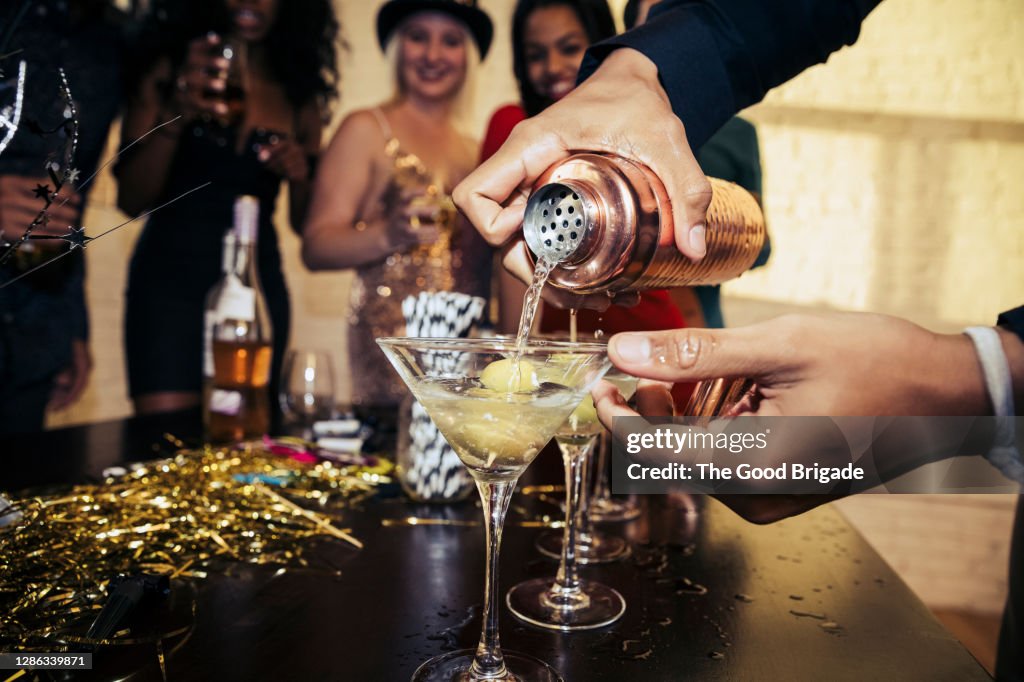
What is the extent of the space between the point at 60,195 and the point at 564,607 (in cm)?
207

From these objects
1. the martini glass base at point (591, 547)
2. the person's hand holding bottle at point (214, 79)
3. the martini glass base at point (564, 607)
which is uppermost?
the person's hand holding bottle at point (214, 79)

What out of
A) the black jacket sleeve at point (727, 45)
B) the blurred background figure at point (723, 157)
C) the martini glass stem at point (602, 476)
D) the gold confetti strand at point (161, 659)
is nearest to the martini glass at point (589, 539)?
the martini glass stem at point (602, 476)

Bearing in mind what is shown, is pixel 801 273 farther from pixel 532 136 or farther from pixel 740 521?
pixel 532 136

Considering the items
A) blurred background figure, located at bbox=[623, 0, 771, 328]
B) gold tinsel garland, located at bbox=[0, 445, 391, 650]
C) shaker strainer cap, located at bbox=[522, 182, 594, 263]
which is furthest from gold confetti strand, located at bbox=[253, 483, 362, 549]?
blurred background figure, located at bbox=[623, 0, 771, 328]

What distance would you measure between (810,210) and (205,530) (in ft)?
12.0

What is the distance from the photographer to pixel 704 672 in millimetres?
654

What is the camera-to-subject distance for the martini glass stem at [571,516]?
2.82ft

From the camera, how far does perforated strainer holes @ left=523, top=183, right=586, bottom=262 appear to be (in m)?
0.75

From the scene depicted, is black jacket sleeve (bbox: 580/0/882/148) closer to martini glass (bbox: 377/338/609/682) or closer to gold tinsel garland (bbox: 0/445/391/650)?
martini glass (bbox: 377/338/609/682)

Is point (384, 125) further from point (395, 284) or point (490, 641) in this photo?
point (490, 641)

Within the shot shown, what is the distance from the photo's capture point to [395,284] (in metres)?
2.74

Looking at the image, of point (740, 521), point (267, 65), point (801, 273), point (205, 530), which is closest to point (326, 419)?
point (205, 530)

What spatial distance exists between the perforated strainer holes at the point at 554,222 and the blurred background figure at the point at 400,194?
177cm

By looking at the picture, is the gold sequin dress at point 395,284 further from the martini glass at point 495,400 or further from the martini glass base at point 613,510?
the martini glass at point 495,400
